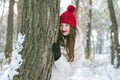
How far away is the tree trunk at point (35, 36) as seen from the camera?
336 centimetres

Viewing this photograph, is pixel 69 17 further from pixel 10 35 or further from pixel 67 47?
pixel 10 35

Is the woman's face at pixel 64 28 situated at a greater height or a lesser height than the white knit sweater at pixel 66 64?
greater

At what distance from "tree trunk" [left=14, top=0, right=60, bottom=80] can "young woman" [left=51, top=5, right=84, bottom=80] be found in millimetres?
275

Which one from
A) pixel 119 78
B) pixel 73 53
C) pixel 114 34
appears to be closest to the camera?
pixel 73 53

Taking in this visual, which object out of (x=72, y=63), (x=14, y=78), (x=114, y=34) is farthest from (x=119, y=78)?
(x=14, y=78)

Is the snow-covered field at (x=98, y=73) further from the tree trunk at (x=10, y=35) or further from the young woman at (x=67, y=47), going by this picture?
the young woman at (x=67, y=47)

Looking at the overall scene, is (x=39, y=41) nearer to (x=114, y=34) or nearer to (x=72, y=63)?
(x=72, y=63)

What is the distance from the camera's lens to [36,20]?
335cm

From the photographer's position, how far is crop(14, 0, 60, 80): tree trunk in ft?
11.0

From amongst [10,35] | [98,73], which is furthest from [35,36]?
[10,35]

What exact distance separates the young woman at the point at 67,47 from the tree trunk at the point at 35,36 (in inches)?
10.8

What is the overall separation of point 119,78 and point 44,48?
758cm

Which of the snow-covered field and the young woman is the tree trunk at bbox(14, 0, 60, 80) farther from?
the snow-covered field

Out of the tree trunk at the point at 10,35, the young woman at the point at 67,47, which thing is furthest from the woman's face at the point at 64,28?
the tree trunk at the point at 10,35
